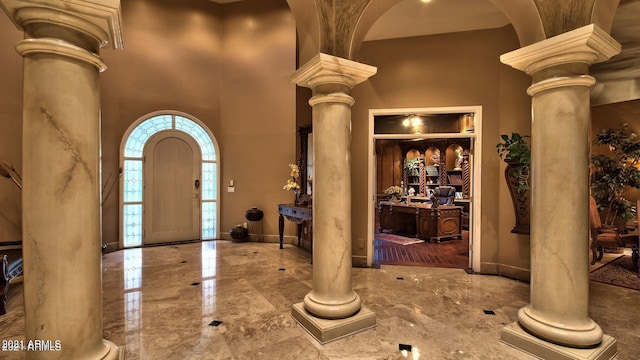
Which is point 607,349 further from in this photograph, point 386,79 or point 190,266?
point 190,266

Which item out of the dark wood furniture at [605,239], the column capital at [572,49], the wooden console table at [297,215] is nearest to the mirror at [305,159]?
the wooden console table at [297,215]

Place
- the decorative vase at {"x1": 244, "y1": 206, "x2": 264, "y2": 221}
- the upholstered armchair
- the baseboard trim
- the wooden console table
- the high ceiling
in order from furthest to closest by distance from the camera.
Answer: the upholstered armchair → the decorative vase at {"x1": 244, "y1": 206, "x2": 264, "y2": 221} → the wooden console table → the baseboard trim → the high ceiling

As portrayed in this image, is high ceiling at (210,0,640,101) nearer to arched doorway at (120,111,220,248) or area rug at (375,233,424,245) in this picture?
area rug at (375,233,424,245)

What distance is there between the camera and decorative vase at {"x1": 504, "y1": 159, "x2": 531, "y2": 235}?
13.1 feet

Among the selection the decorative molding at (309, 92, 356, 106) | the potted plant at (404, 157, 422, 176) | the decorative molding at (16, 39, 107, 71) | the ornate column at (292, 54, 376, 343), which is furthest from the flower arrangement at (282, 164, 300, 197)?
the potted plant at (404, 157, 422, 176)

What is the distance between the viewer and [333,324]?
2561 millimetres

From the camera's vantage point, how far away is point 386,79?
15.6 feet

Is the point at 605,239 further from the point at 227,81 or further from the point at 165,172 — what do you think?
the point at 165,172

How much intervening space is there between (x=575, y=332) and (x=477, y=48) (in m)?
3.70

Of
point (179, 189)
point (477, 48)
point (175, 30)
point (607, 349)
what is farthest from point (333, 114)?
point (175, 30)

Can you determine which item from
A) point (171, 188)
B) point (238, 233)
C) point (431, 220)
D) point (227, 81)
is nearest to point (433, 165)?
point (431, 220)

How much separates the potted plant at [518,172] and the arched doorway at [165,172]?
17.6 ft

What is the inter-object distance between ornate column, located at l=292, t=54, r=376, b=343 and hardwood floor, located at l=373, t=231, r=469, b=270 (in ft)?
7.68

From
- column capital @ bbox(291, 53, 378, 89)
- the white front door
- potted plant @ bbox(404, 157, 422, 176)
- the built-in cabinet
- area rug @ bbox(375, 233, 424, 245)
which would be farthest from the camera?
potted plant @ bbox(404, 157, 422, 176)
